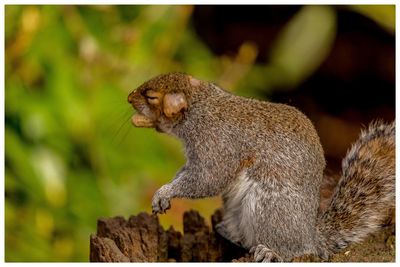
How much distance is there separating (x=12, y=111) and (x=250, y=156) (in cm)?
170

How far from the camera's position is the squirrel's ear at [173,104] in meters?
2.78

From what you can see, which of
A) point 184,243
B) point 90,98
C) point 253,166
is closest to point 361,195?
point 253,166

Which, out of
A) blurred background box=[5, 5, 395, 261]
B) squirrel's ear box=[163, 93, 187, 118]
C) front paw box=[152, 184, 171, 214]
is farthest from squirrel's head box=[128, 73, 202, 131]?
blurred background box=[5, 5, 395, 261]

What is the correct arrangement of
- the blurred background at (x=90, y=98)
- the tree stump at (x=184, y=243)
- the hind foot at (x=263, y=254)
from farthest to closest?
the blurred background at (x=90, y=98) < the tree stump at (x=184, y=243) < the hind foot at (x=263, y=254)

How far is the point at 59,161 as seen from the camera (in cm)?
412

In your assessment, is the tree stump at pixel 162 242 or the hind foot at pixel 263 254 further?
the tree stump at pixel 162 242

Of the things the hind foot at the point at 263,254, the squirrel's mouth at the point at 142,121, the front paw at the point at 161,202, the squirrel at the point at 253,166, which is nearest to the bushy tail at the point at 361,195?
the squirrel at the point at 253,166

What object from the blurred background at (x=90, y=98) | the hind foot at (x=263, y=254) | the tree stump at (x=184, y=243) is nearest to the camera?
the hind foot at (x=263, y=254)

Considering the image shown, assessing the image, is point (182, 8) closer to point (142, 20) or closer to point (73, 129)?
point (142, 20)

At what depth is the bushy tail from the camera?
2910mm

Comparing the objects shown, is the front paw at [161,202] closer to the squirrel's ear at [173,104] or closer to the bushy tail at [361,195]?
the squirrel's ear at [173,104]

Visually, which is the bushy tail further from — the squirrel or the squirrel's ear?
the squirrel's ear

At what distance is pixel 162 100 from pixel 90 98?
1.40m

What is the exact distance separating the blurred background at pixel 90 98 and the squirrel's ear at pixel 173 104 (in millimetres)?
1053
